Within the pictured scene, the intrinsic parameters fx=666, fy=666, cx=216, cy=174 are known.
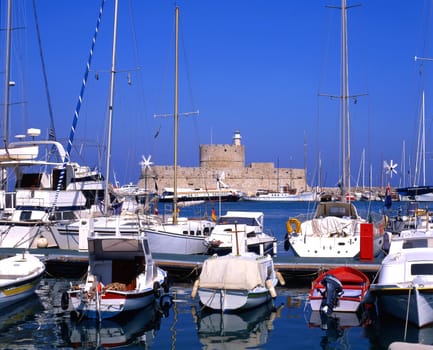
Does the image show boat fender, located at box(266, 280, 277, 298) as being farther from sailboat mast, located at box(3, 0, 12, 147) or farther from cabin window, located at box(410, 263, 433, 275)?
sailboat mast, located at box(3, 0, 12, 147)

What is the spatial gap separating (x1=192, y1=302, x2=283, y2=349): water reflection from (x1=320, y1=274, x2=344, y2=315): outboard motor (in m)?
1.15

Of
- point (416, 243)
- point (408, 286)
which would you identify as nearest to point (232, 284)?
point (408, 286)

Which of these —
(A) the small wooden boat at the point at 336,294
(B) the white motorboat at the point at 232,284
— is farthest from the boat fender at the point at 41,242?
(A) the small wooden boat at the point at 336,294

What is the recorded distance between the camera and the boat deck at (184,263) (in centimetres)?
1809

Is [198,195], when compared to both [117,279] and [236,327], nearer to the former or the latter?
[117,279]

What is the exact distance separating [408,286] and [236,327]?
3.50 m

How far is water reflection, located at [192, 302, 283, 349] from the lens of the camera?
41.0 ft

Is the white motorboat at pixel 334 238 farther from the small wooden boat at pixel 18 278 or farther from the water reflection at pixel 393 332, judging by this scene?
the small wooden boat at pixel 18 278

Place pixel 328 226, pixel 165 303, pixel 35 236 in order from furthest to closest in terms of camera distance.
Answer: pixel 35 236 → pixel 328 226 → pixel 165 303

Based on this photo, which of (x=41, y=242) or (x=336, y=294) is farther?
(x=41, y=242)

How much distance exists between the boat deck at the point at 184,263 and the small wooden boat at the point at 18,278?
2.85 meters

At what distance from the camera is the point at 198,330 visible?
13336 millimetres

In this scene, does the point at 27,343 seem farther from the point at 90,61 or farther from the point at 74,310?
the point at 90,61

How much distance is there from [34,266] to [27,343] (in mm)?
4291
